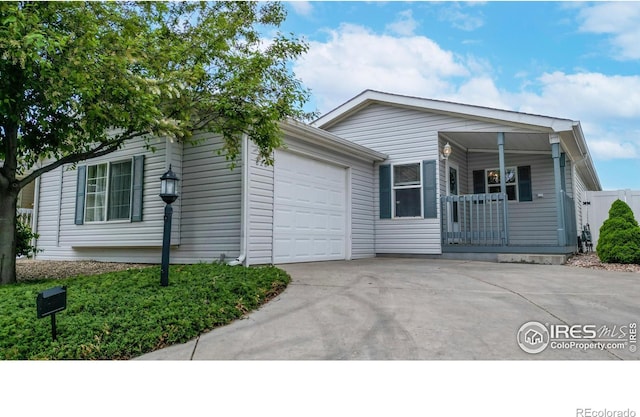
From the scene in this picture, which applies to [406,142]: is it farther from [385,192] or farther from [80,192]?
[80,192]

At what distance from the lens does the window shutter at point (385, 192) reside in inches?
373

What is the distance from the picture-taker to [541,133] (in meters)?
8.43

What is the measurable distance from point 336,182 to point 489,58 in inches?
147

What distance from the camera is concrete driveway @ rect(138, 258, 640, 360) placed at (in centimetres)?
270

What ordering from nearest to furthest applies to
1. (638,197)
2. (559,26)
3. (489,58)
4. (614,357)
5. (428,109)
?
(614,357)
(559,26)
(489,58)
(428,109)
(638,197)

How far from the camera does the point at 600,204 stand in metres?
12.1

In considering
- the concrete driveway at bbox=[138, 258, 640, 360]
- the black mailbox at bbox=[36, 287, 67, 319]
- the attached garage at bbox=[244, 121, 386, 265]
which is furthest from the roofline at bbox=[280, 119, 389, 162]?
the black mailbox at bbox=[36, 287, 67, 319]

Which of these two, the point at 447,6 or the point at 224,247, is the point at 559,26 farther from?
the point at 224,247

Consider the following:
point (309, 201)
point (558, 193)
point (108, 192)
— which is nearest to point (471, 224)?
point (558, 193)

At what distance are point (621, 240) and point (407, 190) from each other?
13.8ft

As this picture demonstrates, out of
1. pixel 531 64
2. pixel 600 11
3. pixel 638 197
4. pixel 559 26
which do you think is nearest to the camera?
pixel 600 11

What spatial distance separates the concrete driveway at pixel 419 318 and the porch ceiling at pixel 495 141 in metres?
4.15

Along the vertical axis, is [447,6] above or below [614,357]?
above

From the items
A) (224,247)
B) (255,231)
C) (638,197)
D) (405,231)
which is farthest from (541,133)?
(224,247)
